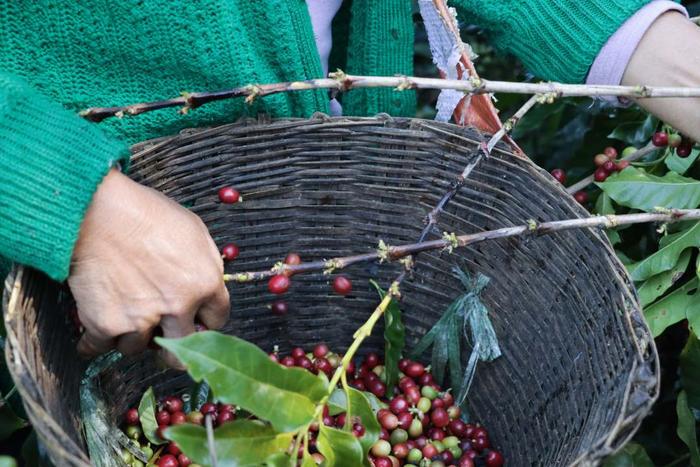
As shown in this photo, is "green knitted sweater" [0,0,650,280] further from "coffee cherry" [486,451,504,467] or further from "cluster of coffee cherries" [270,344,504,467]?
"coffee cherry" [486,451,504,467]

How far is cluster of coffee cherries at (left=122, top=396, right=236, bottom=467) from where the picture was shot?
134 centimetres

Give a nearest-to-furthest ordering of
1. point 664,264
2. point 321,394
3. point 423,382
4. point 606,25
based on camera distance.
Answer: point 321,394 < point 606,25 < point 664,264 < point 423,382

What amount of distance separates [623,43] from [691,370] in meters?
0.55

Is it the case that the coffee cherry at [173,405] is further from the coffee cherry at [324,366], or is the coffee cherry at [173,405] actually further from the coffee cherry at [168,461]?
the coffee cherry at [324,366]

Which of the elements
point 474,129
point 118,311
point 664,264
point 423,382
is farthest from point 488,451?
point 118,311

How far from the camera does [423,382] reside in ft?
4.98

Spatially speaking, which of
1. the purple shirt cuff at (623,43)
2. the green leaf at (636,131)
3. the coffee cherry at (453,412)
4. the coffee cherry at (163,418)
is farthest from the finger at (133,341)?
the green leaf at (636,131)

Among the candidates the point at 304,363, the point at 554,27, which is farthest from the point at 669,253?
the point at 304,363

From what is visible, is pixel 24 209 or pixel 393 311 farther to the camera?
pixel 393 311

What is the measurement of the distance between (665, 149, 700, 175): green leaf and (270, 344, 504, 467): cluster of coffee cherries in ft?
1.79

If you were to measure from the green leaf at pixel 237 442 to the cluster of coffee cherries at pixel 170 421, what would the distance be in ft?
1.33

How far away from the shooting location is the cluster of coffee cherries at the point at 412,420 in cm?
138

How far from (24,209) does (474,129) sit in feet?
2.17

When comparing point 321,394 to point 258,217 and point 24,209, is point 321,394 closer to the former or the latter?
point 24,209
